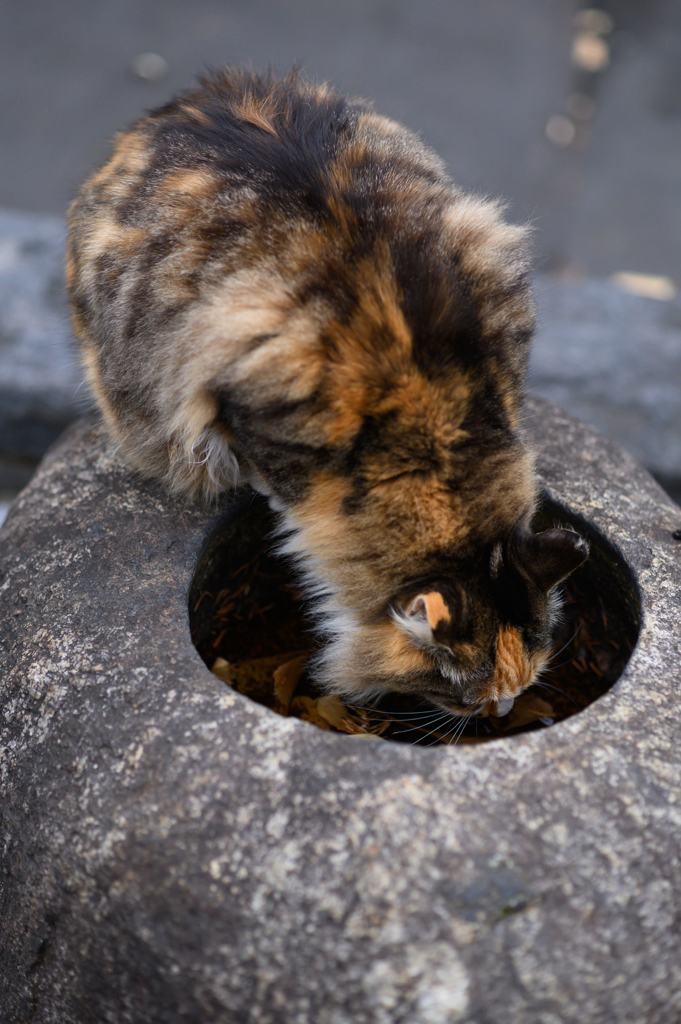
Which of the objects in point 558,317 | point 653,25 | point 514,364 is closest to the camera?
point 514,364

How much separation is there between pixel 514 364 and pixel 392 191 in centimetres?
49

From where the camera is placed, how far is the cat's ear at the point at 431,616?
5.10 feet

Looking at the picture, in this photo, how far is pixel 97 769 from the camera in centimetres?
150

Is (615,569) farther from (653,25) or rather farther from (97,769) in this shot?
(653,25)

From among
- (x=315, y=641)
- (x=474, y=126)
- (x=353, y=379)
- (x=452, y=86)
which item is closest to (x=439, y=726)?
(x=315, y=641)

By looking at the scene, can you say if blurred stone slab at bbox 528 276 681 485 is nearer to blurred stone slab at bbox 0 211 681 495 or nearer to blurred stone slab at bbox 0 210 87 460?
blurred stone slab at bbox 0 211 681 495

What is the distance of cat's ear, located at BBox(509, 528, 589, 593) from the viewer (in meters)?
1.62

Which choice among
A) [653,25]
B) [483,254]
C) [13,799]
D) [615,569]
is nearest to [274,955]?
[13,799]

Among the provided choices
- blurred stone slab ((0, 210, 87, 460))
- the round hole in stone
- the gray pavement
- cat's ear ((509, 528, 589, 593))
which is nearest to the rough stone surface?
cat's ear ((509, 528, 589, 593))

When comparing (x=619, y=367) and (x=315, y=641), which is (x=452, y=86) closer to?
(x=619, y=367)

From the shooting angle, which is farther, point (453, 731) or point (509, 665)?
point (453, 731)

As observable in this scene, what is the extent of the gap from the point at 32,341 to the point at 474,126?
431 centimetres

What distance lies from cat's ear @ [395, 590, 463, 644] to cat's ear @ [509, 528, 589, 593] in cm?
16

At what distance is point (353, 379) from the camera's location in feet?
5.67
